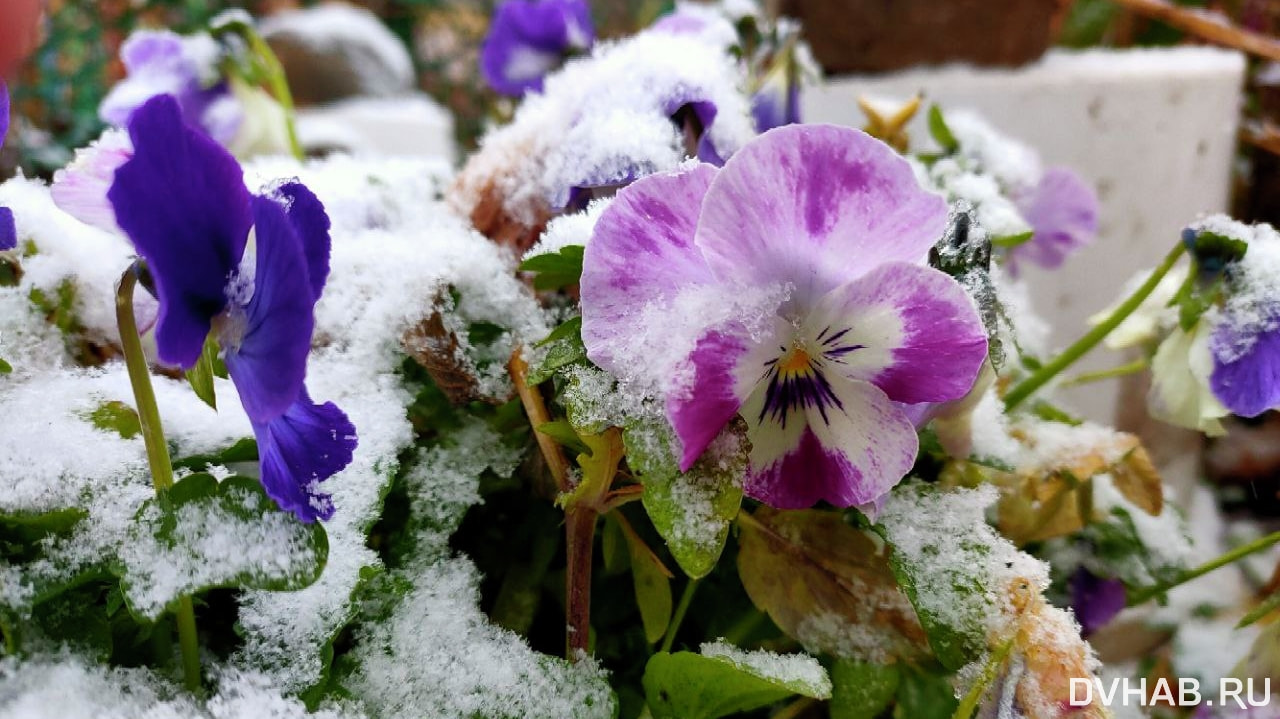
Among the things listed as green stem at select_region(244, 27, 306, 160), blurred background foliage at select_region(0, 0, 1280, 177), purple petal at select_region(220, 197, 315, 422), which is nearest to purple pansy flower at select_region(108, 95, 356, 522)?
purple petal at select_region(220, 197, 315, 422)

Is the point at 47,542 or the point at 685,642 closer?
the point at 47,542

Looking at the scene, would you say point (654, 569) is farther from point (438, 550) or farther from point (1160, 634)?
point (1160, 634)

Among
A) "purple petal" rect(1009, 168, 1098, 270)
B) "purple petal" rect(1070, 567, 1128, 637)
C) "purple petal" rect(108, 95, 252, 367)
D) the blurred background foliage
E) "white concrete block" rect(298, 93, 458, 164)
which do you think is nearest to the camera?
"purple petal" rect(108, 95, 252, 367)

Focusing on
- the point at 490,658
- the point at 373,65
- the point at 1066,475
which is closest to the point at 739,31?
the point at 1066,475

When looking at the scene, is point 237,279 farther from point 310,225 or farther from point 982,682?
point 982,682

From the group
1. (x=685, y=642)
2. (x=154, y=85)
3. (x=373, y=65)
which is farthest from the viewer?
(x=373, y=65)

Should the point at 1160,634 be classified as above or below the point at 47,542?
below

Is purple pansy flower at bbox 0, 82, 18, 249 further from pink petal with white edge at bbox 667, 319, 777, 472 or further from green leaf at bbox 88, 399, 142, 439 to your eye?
pink petal with white edge at bbox 667, 319, 777, 472
